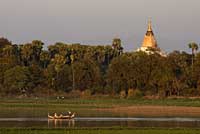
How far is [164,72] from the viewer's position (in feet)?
293

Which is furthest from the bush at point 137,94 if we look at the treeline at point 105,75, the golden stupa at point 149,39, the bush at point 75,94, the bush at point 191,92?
the golden stupa at point 149,39

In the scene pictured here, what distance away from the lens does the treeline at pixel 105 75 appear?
3538 inches

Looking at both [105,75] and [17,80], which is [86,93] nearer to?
[105,75]

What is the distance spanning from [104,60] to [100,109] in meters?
44.6

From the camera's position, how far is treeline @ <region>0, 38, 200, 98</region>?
89.9 metres

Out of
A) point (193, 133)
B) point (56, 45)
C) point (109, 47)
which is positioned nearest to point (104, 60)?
point (109, 47)

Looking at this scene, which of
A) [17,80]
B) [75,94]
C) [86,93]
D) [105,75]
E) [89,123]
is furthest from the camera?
[105,75]

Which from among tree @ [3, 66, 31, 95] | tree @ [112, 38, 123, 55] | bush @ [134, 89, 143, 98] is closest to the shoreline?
bush @ [134, 89, 143, 98]

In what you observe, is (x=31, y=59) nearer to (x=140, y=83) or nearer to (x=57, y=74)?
(x=57, y=74)

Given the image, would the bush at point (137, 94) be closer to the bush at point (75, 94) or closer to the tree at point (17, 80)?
the bush at point (75, 94)

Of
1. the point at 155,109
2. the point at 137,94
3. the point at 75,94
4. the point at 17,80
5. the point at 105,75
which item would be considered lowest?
the point at 155,109

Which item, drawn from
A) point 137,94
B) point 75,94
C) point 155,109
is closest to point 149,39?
point 75,94

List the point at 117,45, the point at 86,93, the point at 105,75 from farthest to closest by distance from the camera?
the point at 117,45 < the point at 105,75 < the point at 86,93

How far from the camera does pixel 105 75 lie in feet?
317
